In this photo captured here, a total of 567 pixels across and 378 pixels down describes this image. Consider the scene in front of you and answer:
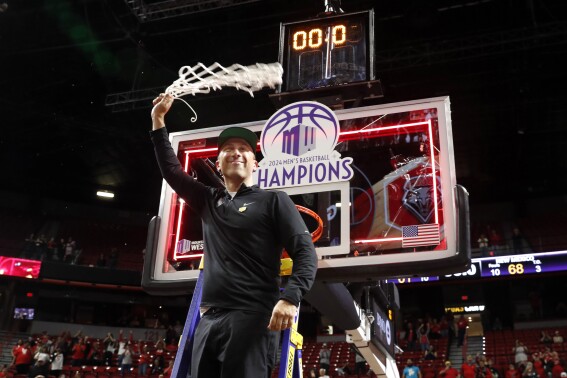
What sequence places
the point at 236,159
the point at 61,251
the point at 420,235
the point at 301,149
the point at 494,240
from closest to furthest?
1. the point at 236,159
2. the point at 420,235
3. the point at 301,149
4. the point at 494,240
5. the point at 61,251

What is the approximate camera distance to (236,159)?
2.79 meters

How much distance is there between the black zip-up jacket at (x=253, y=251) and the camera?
95.4 inches

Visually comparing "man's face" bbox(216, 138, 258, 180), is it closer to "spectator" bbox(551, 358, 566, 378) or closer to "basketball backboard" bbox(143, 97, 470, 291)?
"basketball backboard" bbox(143, 97, 470, 291)

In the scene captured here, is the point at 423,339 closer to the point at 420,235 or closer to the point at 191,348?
the point at 420,235

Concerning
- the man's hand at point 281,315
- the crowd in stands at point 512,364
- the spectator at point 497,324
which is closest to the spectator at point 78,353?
the crowd in stands at point 512,364

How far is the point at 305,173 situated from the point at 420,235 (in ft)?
3.03

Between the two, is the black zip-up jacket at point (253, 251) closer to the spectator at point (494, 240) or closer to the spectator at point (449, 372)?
the spectator at point (449, 372)

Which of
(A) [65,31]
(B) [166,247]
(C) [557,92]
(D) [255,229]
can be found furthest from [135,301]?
(D) [255,229]

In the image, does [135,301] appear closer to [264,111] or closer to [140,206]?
[140,206]

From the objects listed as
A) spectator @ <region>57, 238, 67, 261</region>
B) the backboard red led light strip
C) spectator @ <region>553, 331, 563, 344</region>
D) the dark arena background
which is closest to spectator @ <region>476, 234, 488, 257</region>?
the dark arena background

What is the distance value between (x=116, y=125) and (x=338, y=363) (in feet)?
36.5

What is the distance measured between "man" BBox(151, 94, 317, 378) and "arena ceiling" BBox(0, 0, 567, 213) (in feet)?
39.7

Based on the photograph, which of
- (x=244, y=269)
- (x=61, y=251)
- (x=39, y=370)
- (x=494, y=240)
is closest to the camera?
(x=244, y=269)

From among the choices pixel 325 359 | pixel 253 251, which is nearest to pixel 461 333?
pixel 325 359
